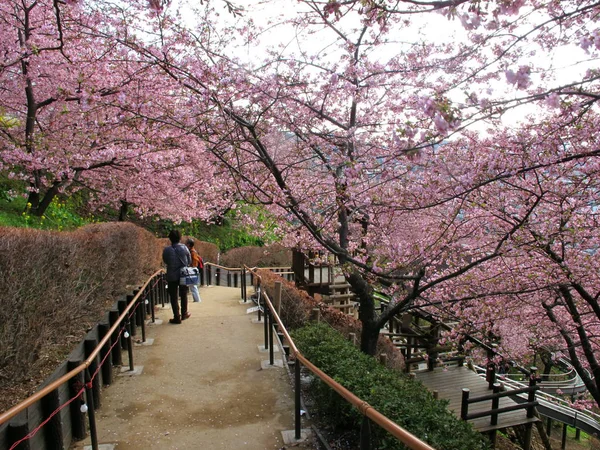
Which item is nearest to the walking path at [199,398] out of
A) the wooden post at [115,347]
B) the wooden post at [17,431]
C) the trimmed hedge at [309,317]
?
the wooden post at [115,347]

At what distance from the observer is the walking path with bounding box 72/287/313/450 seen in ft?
13.7

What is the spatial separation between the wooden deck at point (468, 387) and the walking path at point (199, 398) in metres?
5.14

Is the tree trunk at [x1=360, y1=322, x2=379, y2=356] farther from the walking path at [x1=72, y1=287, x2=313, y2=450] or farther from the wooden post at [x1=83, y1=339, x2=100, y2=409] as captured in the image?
the wooden post at [x1=83, y1=339, x2=100, y2=409]

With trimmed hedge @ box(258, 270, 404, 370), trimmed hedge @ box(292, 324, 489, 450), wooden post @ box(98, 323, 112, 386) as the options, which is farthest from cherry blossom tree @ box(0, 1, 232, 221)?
trimmed hedge @ box(292, 324, 489, 450)

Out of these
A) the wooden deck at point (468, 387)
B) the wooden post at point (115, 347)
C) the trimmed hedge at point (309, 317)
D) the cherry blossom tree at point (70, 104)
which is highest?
the cherry blossom tree at point (70, 104)

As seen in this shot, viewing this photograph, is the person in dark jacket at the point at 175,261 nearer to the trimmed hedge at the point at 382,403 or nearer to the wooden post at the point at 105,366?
the wooden post at the point at 105,366

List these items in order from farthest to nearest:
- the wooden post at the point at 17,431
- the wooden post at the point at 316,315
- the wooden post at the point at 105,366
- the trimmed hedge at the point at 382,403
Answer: the wooden post at the point at 316,315
the wooden post at the point at 105,366
the trimmed hedge at the point at 382,403
the wooden post at the point at 17,431

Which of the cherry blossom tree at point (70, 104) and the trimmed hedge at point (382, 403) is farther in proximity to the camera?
the cherry blossom tree at point (70, 104)

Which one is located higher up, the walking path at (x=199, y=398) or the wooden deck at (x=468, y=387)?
the walking path at (x=199, y=398)

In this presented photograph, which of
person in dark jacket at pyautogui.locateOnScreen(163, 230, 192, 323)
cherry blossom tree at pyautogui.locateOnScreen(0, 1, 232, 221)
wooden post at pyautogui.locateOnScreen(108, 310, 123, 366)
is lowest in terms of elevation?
wooden post at pyautogui.locateOnScreen(108, 310, 123, 366)

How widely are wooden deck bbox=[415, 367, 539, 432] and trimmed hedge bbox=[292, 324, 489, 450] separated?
4.83 m

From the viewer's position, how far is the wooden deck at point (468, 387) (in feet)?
28.8

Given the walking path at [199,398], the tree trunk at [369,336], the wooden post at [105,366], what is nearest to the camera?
the walking path at [199,398]

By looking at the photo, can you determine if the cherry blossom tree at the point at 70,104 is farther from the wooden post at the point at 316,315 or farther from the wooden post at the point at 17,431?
the wooden post at the point at 17,431
